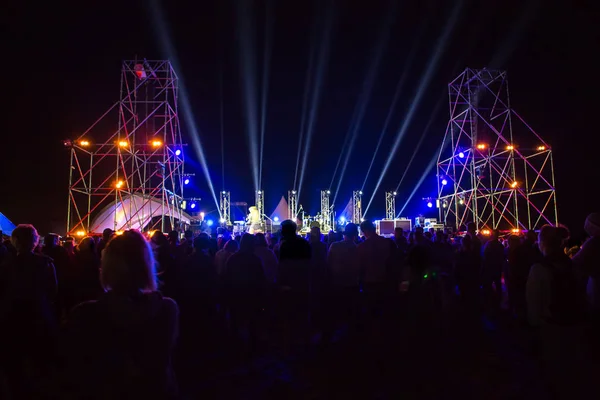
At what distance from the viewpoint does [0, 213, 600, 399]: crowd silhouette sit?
204cm

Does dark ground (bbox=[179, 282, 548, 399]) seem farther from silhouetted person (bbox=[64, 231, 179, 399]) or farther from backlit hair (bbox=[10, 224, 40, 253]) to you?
silhouetted person (bbox=[64, 231, 179, 399])

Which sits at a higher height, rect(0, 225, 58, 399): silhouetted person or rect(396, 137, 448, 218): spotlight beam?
rect(396, 137, 448, 218): spotlight beam

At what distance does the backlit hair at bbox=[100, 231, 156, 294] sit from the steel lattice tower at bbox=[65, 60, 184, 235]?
14758 millimetres

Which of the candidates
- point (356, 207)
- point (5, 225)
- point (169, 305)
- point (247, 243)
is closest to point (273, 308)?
point (247, 243)

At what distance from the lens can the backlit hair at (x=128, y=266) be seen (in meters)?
2.05

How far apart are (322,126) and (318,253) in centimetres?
2813

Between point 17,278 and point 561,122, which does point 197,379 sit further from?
point 561,122

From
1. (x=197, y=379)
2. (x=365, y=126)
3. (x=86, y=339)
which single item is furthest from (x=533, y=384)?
(x=365, y=126)

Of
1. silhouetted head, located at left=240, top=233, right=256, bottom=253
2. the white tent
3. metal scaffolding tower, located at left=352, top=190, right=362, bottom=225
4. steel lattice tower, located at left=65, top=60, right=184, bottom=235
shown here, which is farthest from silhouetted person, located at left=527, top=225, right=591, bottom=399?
the white tent

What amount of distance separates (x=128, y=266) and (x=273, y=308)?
19.6 ft

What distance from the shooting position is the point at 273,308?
7.76 meters

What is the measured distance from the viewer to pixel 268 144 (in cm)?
3478

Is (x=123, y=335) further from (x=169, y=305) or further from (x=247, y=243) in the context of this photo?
(x=247, y=243)

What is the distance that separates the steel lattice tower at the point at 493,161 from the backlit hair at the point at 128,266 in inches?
715
